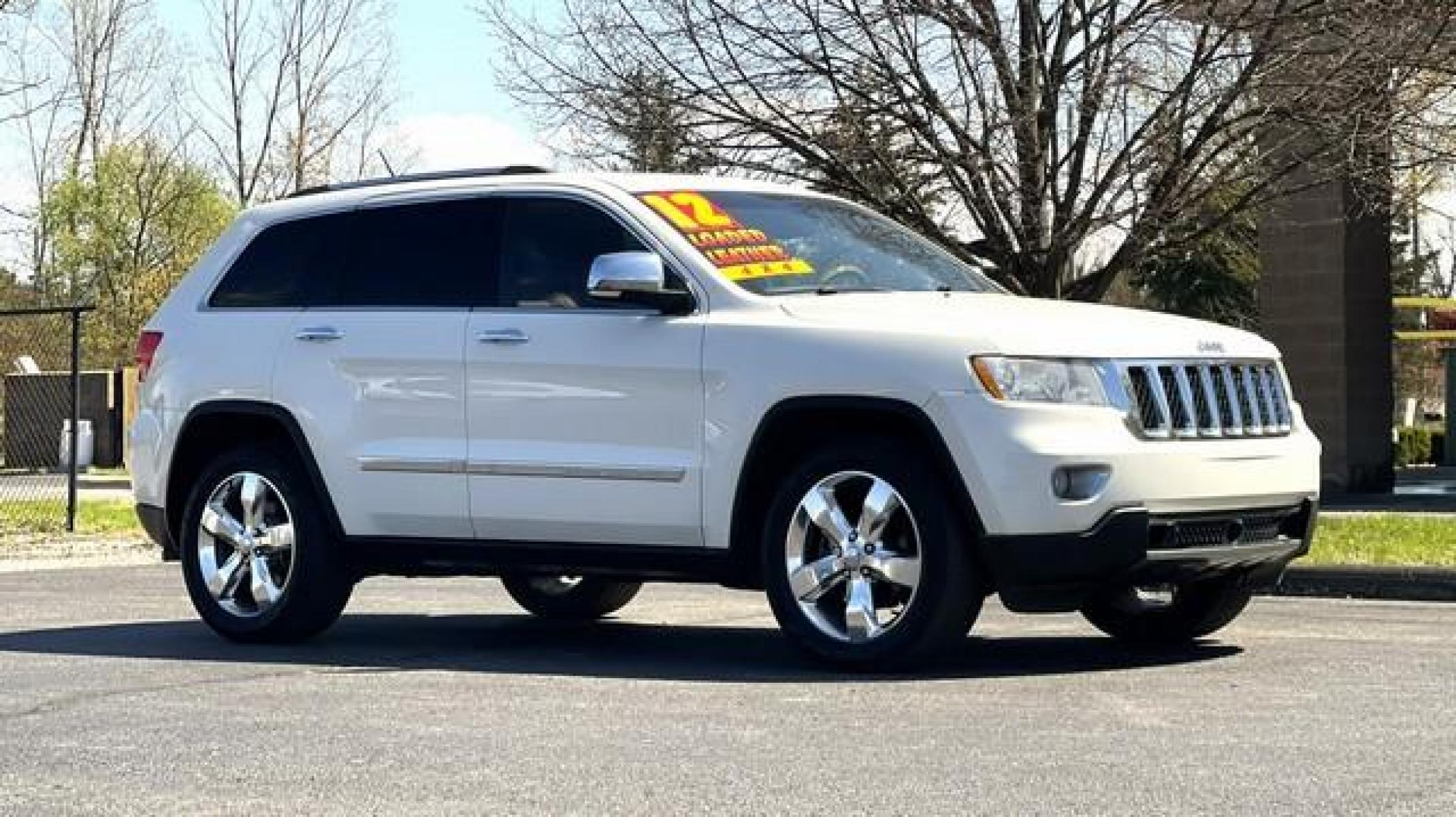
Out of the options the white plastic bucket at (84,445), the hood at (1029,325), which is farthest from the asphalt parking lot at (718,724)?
the white plastic bucket at (84,445)

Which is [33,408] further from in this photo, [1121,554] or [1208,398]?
[1121,554]

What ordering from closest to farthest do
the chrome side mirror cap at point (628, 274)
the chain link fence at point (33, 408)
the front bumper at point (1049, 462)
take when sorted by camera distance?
the front bumper at point (1049, 462)
the chrome side mirror cap at point (628, 274)
the chain link fence at point (33, 408)

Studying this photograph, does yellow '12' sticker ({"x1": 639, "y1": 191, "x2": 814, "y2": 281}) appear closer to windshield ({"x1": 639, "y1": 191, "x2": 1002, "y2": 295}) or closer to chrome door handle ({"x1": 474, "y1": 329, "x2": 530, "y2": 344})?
windshield ({"x1": 639, "y1": 191, "x2": 1002, "y2": 295})

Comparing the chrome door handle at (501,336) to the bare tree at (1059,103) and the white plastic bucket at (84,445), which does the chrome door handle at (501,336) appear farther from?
the white plastic bucket at (84,445)

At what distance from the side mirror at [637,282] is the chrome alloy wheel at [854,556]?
94cm

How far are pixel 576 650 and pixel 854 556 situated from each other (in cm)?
175

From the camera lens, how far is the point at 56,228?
51094 mm

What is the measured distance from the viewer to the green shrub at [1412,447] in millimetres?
38375

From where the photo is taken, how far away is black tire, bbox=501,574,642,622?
10.4 m

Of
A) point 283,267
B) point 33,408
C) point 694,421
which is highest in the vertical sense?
point 283,267

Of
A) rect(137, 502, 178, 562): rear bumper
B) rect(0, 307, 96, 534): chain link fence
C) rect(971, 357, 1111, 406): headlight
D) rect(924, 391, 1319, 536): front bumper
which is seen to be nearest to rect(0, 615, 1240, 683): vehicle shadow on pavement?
rect(137, 502, 178, 562): rear bumper

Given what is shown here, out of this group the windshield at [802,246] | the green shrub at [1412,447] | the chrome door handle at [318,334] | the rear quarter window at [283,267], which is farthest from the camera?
the green shrub at [1412,447]

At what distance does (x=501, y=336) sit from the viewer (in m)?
8.72

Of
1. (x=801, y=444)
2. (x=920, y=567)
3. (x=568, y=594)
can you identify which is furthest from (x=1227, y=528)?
(x=568, y=594)
